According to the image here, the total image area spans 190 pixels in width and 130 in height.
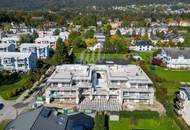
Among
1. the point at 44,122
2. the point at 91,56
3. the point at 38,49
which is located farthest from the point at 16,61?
the point at 44,122

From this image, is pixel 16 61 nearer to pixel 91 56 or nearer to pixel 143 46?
pixel 91 56

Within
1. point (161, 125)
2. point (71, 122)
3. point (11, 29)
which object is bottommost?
point (161, 125)

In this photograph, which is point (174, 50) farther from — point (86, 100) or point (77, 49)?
point (86, 100)

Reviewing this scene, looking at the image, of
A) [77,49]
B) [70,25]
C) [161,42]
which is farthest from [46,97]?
[70,25]

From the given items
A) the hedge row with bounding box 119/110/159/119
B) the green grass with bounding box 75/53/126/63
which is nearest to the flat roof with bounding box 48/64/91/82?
the hedge row with bounding box 119/110/159/119

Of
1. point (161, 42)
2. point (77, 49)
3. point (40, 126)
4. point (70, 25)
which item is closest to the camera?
point (40, 126)

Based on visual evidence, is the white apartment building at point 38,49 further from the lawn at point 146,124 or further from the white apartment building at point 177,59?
the lawn at point 146,124

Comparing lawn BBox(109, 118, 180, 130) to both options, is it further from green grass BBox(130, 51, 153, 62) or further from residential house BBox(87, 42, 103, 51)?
residential house BBox(87, 42, 103, 51)
